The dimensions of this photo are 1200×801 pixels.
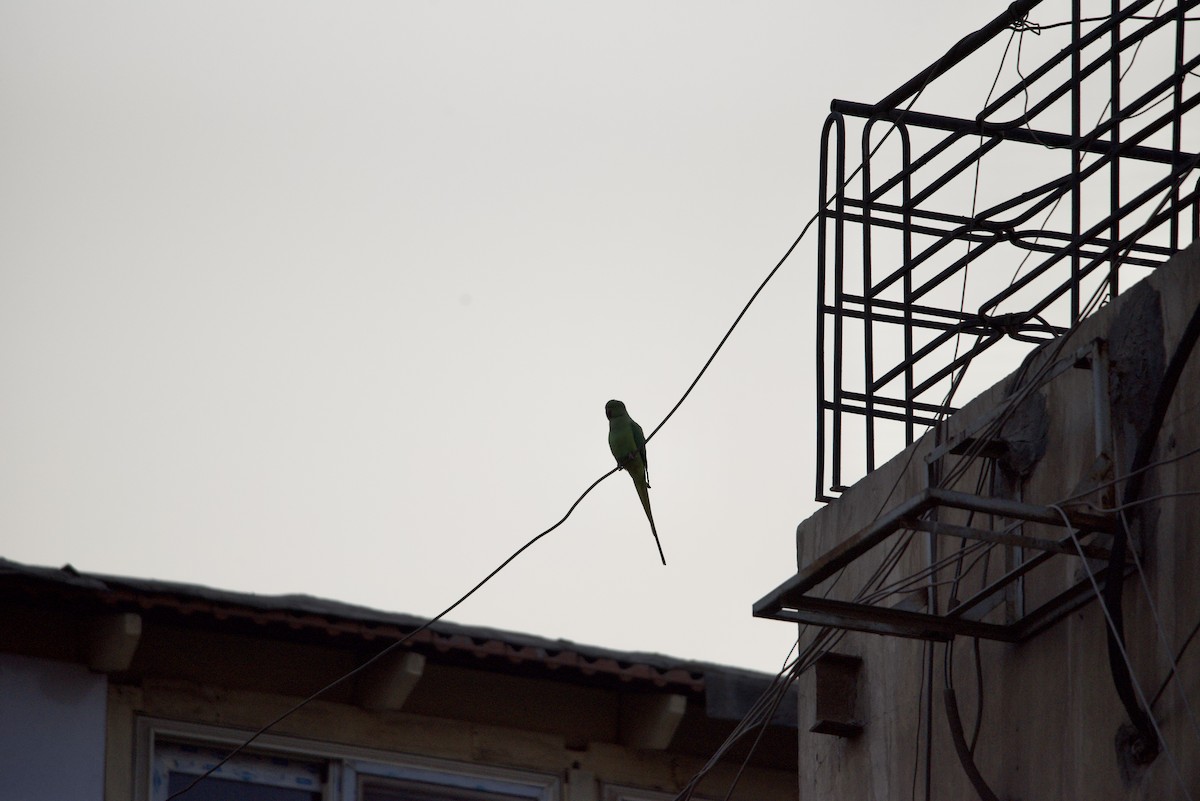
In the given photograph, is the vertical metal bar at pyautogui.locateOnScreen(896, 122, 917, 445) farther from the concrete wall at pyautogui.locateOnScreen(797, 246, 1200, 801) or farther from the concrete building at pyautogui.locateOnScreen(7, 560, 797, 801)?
the concrete building at pyautogui.locateOnScreen(7, 560, 797, 801)

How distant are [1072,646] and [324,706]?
18.3 ft

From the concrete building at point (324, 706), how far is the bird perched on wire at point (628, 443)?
94cm

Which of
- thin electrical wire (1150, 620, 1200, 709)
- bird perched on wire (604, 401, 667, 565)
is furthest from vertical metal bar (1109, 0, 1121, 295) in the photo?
bird perched on wire (604, 401, 667, 565)

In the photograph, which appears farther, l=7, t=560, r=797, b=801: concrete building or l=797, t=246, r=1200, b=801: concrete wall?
l=7, t=560, r=797, b=801: concrete building

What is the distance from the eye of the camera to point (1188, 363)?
475 centimetres

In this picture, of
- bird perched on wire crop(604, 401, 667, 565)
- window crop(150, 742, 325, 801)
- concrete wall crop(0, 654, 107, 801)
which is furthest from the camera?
bird perched on wire crop(604, 401, 667, 565)

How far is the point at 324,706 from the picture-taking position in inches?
385

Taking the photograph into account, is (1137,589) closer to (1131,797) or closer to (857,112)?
(1131,797)

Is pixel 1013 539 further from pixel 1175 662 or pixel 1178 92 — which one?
pixel 1178 92

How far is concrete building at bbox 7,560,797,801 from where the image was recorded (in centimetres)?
901

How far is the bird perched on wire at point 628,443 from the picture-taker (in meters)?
10.2

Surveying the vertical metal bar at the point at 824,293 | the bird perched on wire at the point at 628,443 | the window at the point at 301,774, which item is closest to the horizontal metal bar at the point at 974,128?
the vertical metal bar at the point at 824,293

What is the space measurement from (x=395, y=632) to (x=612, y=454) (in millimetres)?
1822

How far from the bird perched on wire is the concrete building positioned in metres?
0.94
